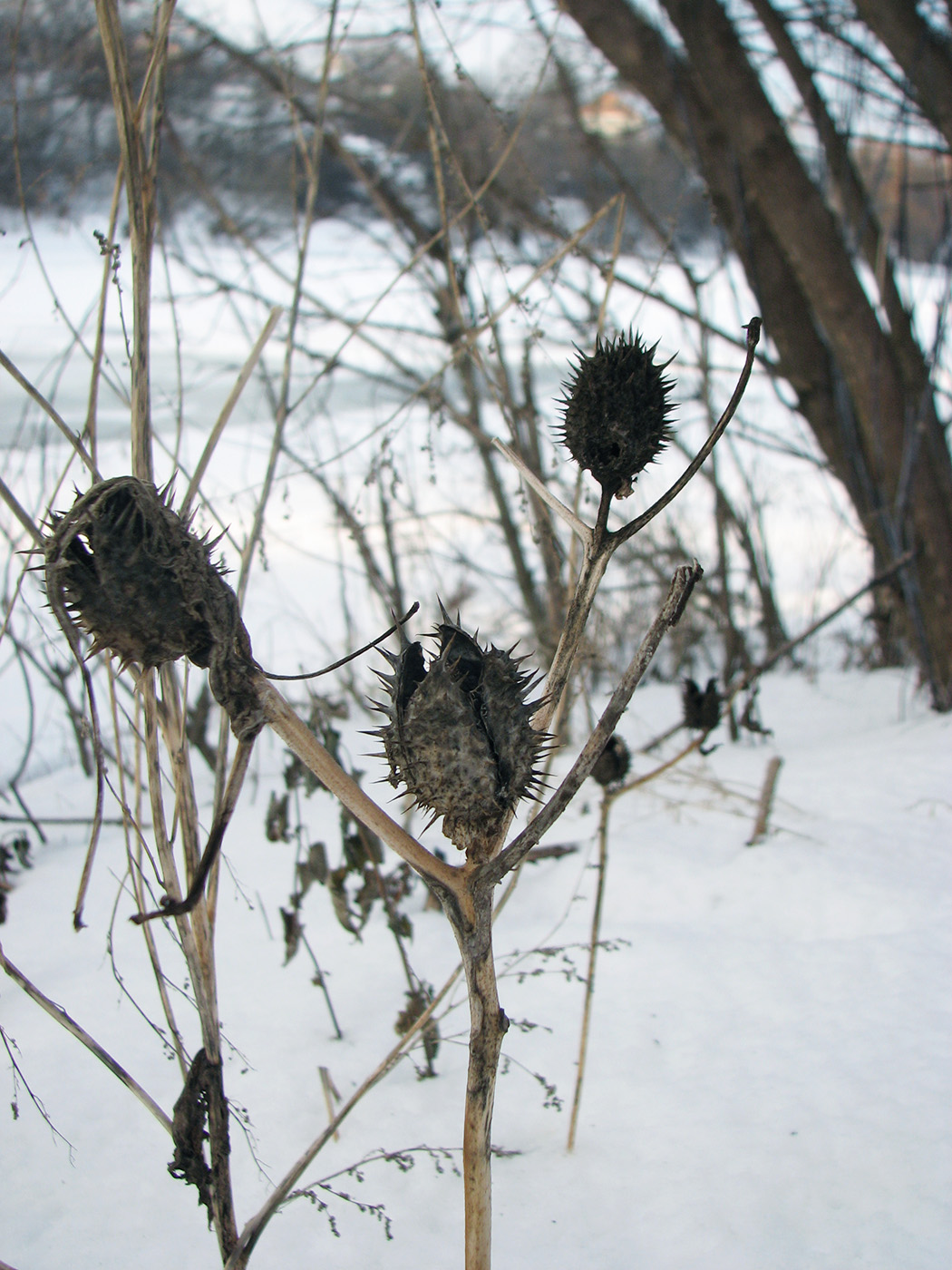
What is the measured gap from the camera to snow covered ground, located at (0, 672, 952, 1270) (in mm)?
1105

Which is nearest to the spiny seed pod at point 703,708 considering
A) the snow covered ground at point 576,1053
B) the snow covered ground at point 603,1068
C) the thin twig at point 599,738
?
the snow covered ground at point 576,1053

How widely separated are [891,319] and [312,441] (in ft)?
7.82

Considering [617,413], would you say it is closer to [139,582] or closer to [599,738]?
[599,738]

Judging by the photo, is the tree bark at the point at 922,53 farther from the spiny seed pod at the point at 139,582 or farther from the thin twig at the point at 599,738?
the spiny seed pod at the point at 139,582

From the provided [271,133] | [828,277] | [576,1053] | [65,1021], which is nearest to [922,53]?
[828,277]

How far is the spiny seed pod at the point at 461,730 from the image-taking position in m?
0.68

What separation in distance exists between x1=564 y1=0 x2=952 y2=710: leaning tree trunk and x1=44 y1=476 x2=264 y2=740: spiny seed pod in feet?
10.6

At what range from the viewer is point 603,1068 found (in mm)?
1432

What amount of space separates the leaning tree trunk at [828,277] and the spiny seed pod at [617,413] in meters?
2.98

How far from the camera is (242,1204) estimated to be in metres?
1.18

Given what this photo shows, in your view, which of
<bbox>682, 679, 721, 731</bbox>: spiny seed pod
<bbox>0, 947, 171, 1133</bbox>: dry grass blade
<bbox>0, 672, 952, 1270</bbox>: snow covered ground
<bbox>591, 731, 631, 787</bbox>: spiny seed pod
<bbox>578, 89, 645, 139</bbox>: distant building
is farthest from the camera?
<bbox>578, 89, 645, 139</bbox>: distant building

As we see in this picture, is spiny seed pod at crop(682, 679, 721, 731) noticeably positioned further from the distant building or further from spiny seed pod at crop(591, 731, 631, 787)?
the distant building

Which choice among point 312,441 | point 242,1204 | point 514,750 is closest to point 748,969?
point 242,1204

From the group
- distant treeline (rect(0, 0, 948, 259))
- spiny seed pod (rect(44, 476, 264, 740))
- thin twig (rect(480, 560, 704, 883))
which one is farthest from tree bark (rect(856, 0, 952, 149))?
spiny seed pod (rect(44, 476, 264, 740))
